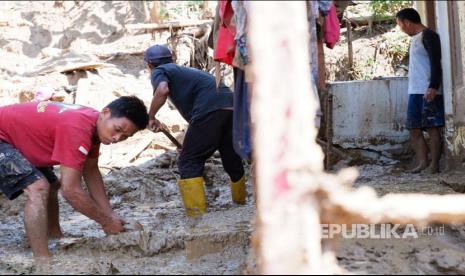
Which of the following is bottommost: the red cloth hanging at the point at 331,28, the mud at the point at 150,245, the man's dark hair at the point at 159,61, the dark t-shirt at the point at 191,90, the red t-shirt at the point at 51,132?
the mud at the point at 150,245

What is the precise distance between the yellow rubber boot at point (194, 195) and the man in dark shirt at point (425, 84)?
2.55 m

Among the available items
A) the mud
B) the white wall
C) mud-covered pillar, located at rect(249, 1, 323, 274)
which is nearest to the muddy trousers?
the mud

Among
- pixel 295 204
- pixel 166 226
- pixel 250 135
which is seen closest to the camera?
pixel 295 204

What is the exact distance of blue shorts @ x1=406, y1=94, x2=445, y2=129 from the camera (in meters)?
6.42

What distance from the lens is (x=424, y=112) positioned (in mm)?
6480

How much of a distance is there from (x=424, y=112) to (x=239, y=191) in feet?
7.08

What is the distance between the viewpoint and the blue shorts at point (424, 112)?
21.1 ft

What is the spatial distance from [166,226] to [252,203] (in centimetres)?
106

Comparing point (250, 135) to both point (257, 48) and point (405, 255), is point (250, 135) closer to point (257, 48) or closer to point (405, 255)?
point (405, 255)

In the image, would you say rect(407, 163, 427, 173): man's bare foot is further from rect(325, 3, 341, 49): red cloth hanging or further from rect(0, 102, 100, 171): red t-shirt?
rect(0, 102, 100, 171): red t-shirt

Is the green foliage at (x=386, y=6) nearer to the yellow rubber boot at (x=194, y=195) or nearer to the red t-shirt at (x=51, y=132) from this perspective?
the yellow rubber boot at (x=194, y=195)

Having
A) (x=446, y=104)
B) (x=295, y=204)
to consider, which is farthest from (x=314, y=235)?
(x=446, y=104)

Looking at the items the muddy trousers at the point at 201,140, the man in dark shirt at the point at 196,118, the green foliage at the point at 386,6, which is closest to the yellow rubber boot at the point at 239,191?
the man in dark shirt at the point at 196,118

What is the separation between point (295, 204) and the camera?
252 centimetres
